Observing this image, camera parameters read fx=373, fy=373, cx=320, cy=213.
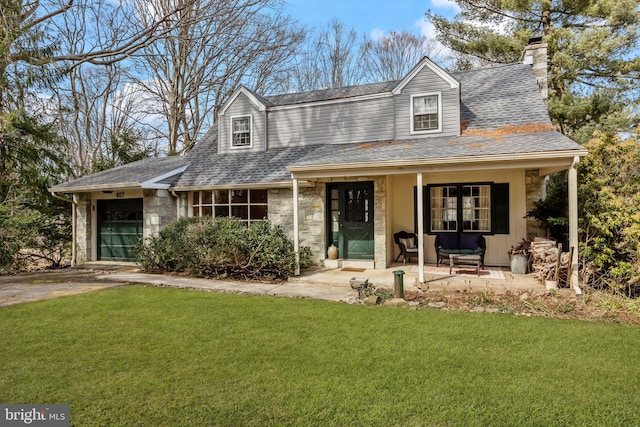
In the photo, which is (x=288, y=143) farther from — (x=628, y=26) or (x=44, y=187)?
(x=628, y=26)

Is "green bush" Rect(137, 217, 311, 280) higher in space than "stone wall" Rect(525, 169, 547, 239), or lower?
lower

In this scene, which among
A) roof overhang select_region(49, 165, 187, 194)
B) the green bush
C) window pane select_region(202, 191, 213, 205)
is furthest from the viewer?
window pane select_region(202, 191, 213, 205)

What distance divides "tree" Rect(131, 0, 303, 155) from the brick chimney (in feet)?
40.4

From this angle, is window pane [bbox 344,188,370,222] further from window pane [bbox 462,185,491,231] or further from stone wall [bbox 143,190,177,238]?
stone wall [bbox 143,190,177,238]

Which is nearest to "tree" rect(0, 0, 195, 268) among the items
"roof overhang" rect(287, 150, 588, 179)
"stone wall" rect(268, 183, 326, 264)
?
"stone wall" rect(268, 183, 326, 264)

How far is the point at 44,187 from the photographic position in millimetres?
12586

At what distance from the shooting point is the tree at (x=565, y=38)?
1437 cm

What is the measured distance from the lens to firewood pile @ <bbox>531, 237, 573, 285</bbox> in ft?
23.6

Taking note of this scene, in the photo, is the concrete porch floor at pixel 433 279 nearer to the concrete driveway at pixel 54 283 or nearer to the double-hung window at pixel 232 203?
the double-hung window at pixel 232 203

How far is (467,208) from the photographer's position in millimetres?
10211

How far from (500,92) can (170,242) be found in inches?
409

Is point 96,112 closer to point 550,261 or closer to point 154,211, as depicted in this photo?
point 154,211

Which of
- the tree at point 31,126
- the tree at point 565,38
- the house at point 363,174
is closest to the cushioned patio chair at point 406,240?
the house at point 363,174

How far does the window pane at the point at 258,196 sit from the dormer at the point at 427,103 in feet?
14.1
